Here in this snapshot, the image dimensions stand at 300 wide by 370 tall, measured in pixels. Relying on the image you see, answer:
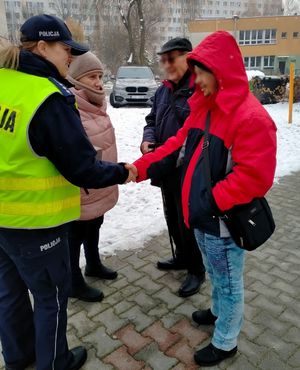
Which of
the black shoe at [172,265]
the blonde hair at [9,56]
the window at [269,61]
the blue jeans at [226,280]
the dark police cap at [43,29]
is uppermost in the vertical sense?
the dark police cap at [43,29]

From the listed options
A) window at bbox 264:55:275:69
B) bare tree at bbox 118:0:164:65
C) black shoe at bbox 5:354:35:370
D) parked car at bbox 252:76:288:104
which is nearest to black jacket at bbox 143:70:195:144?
black shoe at bbox 5:354:35:370

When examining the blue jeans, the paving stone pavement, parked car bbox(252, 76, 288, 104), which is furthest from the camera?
parked car bbox(252, 76, 288, 104)

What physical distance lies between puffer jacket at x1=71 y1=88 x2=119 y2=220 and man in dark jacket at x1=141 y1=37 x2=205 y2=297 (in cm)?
29

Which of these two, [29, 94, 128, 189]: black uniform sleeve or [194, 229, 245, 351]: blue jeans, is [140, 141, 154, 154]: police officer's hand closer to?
[194, 229, 245, 351]: blue jeans

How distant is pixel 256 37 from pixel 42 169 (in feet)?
185

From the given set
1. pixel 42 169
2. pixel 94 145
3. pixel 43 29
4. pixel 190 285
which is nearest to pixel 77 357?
pixel 190 285

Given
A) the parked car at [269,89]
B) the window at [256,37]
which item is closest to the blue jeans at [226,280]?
the parked car at [269,89]

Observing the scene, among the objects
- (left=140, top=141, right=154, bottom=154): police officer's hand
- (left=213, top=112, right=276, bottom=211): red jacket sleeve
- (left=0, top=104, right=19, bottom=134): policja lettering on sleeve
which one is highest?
(left=0, top=104, right=19, bottom=134): policja lettering on sleeve

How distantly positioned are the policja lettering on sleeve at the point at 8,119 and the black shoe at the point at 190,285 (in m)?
2.05

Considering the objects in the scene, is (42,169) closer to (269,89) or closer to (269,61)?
(269,89)

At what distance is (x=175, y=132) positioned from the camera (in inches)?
117

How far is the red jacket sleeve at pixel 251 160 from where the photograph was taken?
1.84m

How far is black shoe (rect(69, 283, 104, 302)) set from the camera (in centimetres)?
312

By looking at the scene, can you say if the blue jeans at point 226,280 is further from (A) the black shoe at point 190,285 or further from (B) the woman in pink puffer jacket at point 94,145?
(B) the woman in pink puffer jacket at point 94,145
